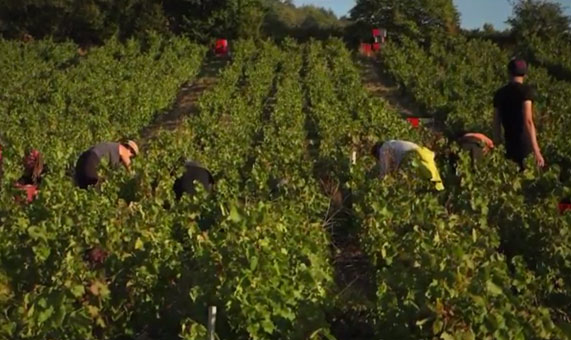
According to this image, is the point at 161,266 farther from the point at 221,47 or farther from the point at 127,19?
the point at 127,19

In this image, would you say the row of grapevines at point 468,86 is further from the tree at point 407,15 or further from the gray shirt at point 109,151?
the tree at point 407,15

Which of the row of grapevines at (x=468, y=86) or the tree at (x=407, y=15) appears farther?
the tree at (x=407, y=15)

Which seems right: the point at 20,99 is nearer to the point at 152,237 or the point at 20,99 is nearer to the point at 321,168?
the point at 321,168

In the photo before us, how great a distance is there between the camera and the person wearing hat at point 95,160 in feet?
23.7

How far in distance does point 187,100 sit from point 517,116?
49.0ft

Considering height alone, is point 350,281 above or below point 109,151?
below

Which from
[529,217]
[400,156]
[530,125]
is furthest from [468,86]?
[529,217]

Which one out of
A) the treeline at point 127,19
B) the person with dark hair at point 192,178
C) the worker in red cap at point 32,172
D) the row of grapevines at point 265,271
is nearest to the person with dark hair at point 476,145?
the row of grapevines at point 265,271

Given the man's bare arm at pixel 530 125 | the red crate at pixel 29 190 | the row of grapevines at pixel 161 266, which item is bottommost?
the red crate at pixel 29 190

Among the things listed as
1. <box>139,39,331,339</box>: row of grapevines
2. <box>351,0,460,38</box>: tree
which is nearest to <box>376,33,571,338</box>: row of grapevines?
<box>139,39,331,339</box>: row of grapevines

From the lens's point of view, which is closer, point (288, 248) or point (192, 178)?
point (288, 248)

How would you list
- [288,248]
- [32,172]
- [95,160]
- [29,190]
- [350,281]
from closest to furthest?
[288,248], [350,281], [95,160], [29,190], [32,172]

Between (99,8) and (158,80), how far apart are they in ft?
60.2

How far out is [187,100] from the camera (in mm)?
21266
